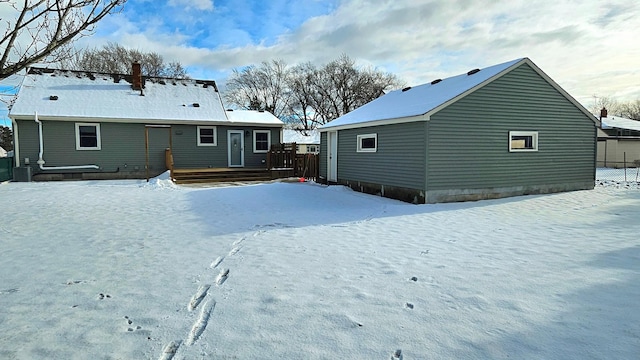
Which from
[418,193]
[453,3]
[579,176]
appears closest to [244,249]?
[418,193]

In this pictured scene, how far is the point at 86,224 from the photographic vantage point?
7.26m

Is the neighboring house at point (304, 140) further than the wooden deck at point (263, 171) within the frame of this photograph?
Yes

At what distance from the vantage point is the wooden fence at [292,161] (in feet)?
Answer: 56.6

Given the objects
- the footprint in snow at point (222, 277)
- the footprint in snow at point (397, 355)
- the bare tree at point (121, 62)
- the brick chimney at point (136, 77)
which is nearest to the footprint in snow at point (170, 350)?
the footprint in snow at point (222, 277)

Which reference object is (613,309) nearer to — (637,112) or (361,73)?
(361,73)

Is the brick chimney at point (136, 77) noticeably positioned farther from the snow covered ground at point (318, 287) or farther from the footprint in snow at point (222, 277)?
the footprint in snow at point (222, 277)

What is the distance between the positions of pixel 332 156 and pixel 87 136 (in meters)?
10.5

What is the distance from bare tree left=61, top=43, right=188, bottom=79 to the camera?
97.8 feet

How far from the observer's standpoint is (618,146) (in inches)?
1081

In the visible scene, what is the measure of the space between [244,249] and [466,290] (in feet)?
10.3

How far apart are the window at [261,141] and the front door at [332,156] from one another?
524cm

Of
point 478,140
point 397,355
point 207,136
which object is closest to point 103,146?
point 207,136

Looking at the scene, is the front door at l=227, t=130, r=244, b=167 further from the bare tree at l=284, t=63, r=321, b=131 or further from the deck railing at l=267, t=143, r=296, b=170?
the bare tree at l=284, t=63, r=321, b=131

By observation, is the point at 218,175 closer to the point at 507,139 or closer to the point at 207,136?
the point at 207,136
